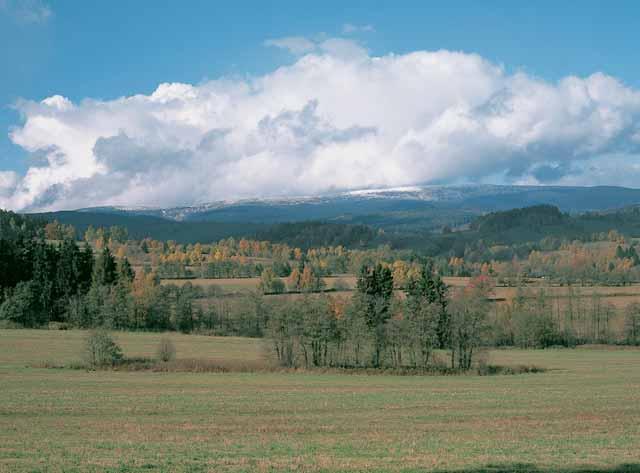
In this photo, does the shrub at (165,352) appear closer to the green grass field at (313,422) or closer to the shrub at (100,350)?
the shrub at (100,350)

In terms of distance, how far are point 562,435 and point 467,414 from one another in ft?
29.7

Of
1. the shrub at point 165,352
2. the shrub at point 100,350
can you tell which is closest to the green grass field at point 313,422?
the shrub at point 100,350

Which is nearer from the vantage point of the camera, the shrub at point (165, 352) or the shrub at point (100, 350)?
the shrub at point (100, 350)

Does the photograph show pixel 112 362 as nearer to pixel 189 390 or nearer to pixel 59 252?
pixel 189 390

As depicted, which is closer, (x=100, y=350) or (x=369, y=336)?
(x=100, y=350)

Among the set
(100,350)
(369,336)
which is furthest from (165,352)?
(369,336)

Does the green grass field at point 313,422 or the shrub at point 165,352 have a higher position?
the green grass field at point 313,422

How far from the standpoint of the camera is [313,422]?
1495 inches

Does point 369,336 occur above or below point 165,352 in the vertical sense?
above

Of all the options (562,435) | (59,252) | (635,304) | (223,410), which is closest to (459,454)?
(562,435)

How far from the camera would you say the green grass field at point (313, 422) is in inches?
981

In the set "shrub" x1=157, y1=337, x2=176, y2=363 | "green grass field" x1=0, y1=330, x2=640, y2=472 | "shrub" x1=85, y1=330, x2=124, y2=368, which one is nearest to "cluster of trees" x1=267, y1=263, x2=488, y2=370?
"green grass field" x1=0, y1=330, x2=640, y2=472

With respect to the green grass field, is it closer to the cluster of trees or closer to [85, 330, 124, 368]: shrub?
[85, 330, 124, 368]: shrub

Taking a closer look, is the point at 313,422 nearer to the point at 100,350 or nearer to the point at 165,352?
the point at 100,350
